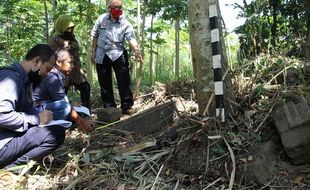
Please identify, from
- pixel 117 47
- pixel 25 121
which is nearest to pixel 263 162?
pixel 25 121

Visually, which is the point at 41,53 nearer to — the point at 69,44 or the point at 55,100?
the point at 55,100

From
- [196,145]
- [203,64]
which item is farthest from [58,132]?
[203,64]

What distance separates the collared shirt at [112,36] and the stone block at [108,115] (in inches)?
38.7

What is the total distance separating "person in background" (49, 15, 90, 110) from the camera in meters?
6.04

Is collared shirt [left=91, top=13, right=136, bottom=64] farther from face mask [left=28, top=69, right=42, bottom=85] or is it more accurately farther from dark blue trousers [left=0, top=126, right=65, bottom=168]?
dark blue trousers [left=0, top=126, right=65, bottom=168]

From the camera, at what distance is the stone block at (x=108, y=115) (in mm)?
5715

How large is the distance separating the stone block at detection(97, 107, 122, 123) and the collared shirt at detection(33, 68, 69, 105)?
3.70 ft

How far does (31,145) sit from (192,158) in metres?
1.56

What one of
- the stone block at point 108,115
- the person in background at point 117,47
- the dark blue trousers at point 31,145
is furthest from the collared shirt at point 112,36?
the dark blue trousers at point 31,145

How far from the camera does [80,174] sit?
380 centimetres

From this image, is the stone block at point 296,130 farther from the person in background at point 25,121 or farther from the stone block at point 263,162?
the person in background at point 25,121

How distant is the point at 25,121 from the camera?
→ 12.3 feet

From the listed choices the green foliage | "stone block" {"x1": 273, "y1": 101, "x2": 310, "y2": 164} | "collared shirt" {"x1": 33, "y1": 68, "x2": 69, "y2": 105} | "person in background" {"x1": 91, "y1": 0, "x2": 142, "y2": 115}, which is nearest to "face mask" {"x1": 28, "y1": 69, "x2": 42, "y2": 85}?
"collared shirt" {"x1": 33, "y1": 68, "x2": 69, "y2": 105}

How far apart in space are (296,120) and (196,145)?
93 centimetres
